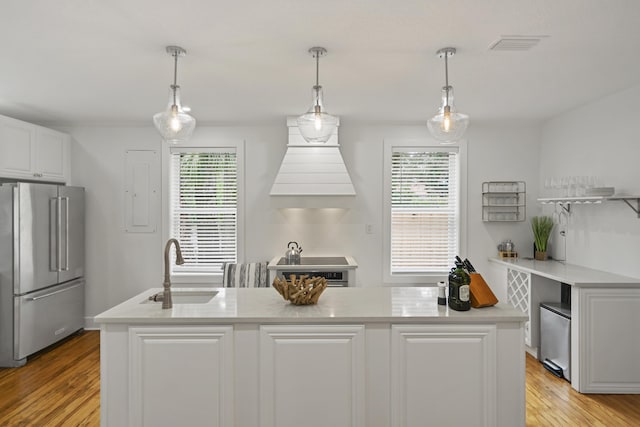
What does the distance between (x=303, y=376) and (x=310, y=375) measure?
0.13 ft

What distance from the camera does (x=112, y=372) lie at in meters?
2.15

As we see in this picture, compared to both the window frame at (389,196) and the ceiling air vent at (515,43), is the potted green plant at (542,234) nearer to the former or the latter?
the window frame at (389,196)

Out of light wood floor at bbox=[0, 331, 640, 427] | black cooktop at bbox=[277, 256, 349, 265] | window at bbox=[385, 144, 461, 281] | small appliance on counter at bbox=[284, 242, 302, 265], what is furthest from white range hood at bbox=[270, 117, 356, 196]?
light wood floor at bbox=[0, 331, 640, 427]

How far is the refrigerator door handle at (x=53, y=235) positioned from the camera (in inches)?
158

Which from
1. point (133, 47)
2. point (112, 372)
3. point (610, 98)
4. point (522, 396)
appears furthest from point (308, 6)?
point (610, 98)

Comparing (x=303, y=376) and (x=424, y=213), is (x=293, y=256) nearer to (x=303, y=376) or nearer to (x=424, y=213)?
(x=424, y=213)

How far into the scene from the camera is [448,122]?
2.50 meters

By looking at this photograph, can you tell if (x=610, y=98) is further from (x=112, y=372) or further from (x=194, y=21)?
(x=112, y=372)

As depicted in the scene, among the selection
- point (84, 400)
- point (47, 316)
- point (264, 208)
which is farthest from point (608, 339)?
point (47, 316)

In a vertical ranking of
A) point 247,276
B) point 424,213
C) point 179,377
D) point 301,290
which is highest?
point 424,213

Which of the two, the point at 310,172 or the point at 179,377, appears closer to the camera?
the point at 179,377

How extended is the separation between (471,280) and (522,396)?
2.14ft

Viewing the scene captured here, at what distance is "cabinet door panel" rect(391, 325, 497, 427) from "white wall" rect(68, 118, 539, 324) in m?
2.53

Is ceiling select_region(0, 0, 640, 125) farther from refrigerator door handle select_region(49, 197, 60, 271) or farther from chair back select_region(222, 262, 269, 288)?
chair back select_region(222, 262, 269, 288)
